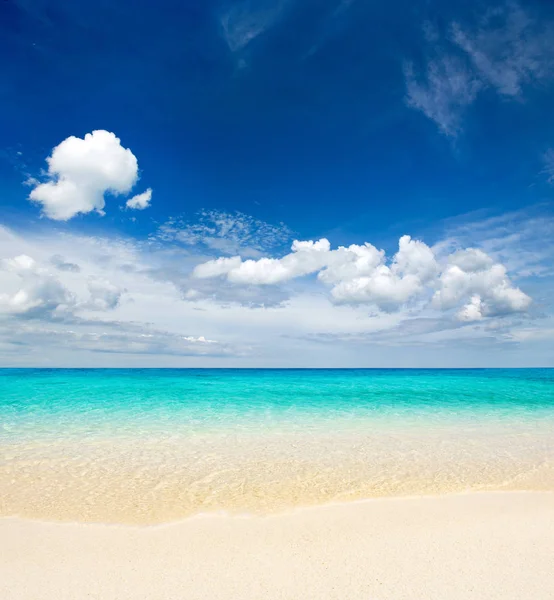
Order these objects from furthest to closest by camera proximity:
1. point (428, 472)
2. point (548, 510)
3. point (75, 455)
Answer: point (75, 455), point (428, 472), point (548, 510)

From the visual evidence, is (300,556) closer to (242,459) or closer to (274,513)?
(274,513)

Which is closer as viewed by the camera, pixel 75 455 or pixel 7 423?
pixel 75 455

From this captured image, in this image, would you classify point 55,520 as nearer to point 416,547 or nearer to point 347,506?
point 347,506

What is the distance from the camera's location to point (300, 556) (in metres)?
5.72

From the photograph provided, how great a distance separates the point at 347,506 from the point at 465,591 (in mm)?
3327

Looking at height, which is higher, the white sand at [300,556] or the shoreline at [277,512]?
the white sand at [300,556]

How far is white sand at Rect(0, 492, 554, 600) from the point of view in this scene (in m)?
4.81

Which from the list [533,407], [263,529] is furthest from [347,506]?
[533,407]

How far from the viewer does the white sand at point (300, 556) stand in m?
4.81

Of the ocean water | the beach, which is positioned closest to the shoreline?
the beach

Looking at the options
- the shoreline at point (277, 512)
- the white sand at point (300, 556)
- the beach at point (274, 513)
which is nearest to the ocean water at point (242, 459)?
the beach at point (274, 513)

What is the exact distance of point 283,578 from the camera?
5.09m

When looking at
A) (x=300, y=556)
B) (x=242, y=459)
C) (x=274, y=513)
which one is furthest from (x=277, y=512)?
(x=242, y=459)

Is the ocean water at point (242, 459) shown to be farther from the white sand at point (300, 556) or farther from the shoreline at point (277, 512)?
the white sand at point (300, 556)
